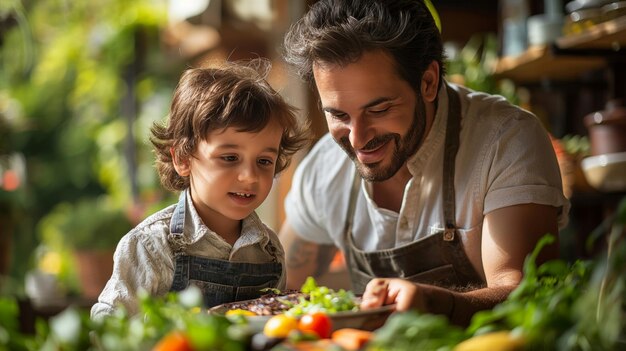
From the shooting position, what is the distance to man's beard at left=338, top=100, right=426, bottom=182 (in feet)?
6.38

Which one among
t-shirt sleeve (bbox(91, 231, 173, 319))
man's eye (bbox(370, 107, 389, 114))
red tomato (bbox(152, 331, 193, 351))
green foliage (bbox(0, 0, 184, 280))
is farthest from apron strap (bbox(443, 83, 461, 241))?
green foliage (bbox(0, 0, 184, 280))

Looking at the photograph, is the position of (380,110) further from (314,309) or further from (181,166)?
(314,309)

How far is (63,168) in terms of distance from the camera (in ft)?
22.6

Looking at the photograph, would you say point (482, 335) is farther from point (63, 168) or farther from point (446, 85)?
point (63, 168)

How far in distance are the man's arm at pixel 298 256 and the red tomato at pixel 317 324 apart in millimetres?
1319

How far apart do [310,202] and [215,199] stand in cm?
69

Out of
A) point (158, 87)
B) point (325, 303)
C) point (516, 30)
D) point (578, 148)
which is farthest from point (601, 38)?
point (158, 87)

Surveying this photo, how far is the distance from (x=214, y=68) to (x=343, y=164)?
1.83 ft

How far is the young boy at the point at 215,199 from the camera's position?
163 centimetres

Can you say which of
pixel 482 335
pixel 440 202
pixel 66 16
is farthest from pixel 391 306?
pixel 66 16

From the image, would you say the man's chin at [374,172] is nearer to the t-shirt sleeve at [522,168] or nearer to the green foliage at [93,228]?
the t-shirt sleeve at [522,168]

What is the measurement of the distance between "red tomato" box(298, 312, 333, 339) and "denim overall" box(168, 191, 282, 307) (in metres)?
0.57

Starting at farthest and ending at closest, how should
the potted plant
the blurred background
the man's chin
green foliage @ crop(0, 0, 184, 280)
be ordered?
green foliage @ crop(0, 0, 184, 280) < the potted plant < the blurred background < the man's chin

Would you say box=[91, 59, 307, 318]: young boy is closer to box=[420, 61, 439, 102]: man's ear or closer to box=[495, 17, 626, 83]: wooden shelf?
box=[420, 61, 439, 102]: man's ear
